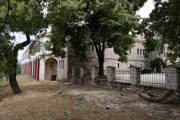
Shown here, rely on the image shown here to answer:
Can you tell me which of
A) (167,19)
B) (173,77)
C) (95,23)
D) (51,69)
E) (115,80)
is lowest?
(115,80)

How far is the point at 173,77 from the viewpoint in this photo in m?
7.12

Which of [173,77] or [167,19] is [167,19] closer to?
[167,19]

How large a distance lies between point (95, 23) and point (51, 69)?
1213 centimetres

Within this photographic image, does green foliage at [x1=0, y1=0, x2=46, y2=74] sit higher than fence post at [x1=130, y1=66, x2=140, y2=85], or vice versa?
green foliage at [x1=0, y1=0, x2=46, y2=74]

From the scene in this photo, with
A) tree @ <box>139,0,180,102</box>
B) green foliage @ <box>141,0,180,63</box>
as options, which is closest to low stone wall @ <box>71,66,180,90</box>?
tree @ <box>139,0,180,102</box>

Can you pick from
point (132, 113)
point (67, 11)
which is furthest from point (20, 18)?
point (132, 113)

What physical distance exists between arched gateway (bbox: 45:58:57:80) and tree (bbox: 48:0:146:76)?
7.46m

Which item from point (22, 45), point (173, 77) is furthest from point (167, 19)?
point (22, 45)

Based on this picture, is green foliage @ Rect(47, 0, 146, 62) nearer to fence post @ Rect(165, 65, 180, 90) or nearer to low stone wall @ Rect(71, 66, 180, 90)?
low stone wall @ Rect(71, 66, 180, 90)

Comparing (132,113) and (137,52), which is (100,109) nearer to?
(132,113)

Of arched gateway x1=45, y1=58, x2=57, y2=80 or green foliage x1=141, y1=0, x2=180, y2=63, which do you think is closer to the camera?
green foliage x1=141, y1=0, x2=180, y2=63

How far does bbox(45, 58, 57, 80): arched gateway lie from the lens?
2178 cm

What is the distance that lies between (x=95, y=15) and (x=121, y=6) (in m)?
2.89

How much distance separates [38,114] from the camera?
586cm
